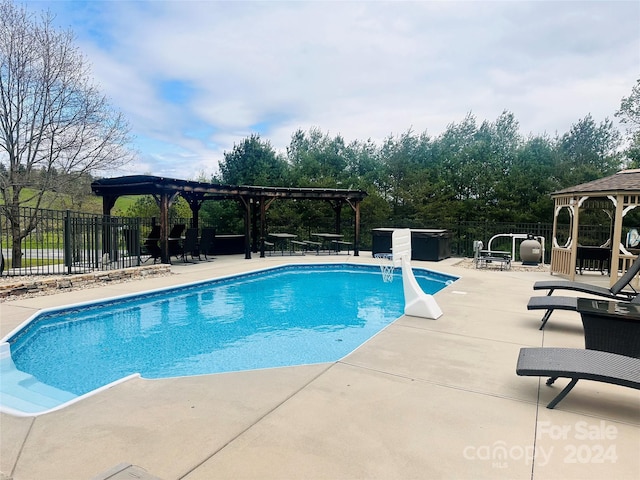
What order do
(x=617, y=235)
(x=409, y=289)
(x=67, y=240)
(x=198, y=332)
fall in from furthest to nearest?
(x=617, y=235), (x=67, y=240), (x=198, y=332), (x=409, y=289)

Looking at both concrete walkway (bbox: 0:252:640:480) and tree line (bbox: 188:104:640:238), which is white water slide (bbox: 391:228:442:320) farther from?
tree line (bbox: 188:104:640:238)

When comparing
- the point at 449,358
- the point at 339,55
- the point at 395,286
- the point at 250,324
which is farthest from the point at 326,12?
the point at 449,358

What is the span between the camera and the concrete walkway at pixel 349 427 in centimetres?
210

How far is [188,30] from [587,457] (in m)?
12.2

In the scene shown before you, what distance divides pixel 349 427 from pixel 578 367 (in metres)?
1.71

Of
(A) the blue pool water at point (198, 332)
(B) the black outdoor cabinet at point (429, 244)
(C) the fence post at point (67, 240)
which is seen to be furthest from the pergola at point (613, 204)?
(C) the fence post at point (67, 240)

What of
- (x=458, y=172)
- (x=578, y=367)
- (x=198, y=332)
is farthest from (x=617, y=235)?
(x=458, y=172)

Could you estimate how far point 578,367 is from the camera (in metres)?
2.73

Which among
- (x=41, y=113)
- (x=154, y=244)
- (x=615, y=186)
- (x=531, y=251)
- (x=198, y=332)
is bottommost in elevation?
(x=198, y=332)

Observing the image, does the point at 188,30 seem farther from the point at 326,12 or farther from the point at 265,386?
the point at 265,386

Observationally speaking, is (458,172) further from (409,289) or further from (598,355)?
(598,355)

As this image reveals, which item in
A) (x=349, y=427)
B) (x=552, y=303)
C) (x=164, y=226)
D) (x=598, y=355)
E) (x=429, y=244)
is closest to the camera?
(x=349, y=427)

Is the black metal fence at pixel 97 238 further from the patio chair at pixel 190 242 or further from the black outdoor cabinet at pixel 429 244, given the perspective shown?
the black outdoor cabinet at pixel 429 244

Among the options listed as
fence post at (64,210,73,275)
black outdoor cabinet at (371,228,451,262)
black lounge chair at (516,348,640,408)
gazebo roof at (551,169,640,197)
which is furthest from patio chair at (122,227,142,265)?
gazebo roof at (551,169,640,197)
